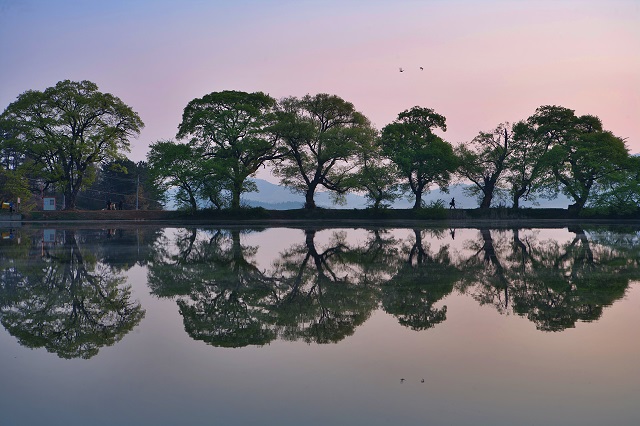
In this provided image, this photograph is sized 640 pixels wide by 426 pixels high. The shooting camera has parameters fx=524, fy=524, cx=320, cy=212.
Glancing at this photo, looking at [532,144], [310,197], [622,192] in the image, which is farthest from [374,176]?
[622,192]

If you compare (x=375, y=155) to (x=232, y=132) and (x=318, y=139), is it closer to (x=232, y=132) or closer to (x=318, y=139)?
(x=318, y=139)

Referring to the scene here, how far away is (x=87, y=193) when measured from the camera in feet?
313

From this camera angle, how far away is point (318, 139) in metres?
52.5

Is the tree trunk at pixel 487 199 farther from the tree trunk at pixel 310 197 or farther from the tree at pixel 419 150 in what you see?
the tree trunk at pixel 310 197

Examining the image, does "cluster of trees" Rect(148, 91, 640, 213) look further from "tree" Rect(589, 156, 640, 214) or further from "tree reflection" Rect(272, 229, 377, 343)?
"tree reflection" Rect(272, 229, 377, 343)

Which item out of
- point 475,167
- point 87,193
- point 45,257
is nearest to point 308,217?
point 475,167

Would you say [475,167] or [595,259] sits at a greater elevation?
[475,167]

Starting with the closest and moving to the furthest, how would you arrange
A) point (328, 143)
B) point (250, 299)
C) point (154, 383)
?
point (154, 383) < point (250, 299) < point (328, 143)

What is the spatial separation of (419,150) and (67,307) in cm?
4667

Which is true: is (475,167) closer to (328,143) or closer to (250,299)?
(328,143)

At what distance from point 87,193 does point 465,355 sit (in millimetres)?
98961

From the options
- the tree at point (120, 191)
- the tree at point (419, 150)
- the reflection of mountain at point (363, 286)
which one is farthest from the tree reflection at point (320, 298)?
the tree at point (120, 191)

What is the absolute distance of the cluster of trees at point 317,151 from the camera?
5131 centimetres

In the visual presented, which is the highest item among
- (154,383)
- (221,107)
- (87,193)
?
(221,107)
